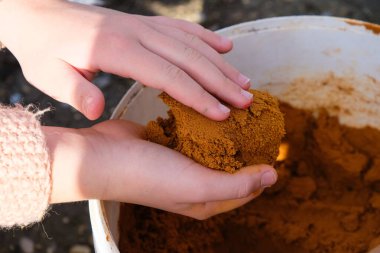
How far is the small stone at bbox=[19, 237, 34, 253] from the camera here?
3.87ft

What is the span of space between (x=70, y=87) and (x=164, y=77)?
0.47 feet

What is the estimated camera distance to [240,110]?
737mm

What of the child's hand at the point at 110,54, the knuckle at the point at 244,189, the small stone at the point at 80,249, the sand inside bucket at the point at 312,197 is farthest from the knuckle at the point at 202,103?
the small stone at the point at 80,249

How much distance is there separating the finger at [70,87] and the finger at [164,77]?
0.16 ft

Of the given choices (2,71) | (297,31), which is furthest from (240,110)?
(2,71)

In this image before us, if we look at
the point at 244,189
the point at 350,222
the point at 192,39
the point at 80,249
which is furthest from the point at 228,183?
the point at 80,249

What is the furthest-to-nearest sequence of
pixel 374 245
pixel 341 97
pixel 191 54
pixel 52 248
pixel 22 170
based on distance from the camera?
pixel 52 248
pixel 341 97
pixel 374 245
pixel 191 54
pixel 22 170

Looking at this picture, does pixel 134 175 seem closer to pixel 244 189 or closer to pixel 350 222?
pixel 244 189

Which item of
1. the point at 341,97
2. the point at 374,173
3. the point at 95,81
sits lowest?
the point at 95,81

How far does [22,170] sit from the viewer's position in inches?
25.7

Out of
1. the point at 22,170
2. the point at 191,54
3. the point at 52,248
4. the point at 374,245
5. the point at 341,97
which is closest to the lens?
the point at 22,170

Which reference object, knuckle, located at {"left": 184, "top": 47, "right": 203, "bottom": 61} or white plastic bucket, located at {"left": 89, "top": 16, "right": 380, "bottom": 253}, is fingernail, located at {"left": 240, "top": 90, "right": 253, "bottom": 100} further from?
white plastic bucket, located at {"left": 89, "top": 16, "right": 380, "bottom": 253}

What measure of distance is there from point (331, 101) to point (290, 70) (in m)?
0.11

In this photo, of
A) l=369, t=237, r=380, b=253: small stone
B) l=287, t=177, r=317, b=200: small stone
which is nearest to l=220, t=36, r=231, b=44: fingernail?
l=287, t=177, r=317, b=200: small stone
